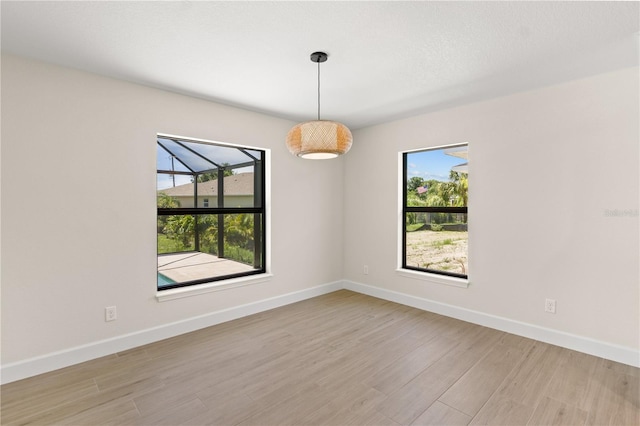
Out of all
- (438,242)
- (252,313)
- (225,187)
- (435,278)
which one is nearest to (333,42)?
(225,187)

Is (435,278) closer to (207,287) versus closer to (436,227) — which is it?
(436,227)

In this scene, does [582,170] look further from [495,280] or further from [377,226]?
[377,226]

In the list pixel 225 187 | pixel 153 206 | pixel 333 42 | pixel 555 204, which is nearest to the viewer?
pixel 333 42

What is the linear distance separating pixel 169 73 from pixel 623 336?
439 cm

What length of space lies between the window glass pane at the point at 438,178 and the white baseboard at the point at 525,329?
4.00 feet

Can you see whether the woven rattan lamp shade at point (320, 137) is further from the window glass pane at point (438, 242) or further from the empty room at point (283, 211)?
the window glass pane at point (438, 242)

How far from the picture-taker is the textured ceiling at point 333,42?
1.84 metres

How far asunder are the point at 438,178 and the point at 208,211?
9.17ft

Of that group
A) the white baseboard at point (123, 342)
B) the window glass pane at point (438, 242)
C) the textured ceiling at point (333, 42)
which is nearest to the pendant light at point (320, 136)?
the textured ceiling at point (333, 42)

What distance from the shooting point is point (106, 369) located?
2.50m

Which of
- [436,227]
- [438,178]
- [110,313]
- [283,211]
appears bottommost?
[110,313]

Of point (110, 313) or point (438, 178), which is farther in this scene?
point (438, 178)

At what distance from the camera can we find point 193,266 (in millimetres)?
3473

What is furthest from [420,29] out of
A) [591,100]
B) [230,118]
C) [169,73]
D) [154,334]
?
[154,334]
